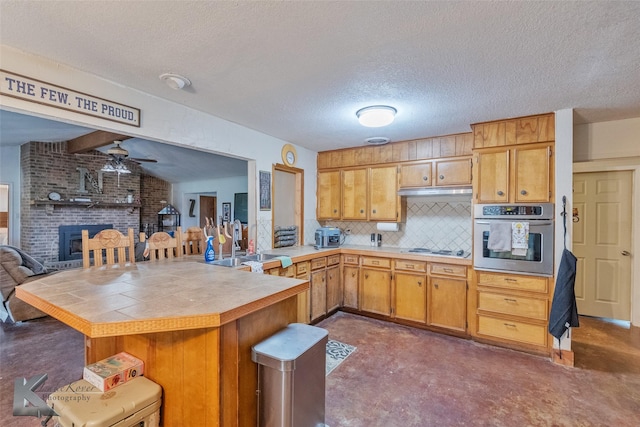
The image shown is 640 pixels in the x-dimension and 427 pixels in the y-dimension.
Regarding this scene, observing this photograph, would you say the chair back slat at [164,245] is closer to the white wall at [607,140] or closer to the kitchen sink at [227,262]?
the kitchen sink at [227,262]

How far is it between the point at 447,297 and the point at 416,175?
1569mm

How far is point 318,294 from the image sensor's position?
3.64 meters

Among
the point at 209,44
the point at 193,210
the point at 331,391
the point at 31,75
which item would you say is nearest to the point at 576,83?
the point at 209,44

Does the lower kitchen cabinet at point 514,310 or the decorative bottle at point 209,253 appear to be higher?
the decorative bottle at point 209,253

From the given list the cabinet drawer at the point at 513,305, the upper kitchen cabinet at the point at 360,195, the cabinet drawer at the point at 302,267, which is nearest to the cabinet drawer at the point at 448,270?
the cabinet drawer at the point at 513,305

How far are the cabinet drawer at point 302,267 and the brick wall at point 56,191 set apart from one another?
542 cm

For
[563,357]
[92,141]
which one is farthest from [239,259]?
[92,141]

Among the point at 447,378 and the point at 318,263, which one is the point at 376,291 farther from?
the point at 447,378

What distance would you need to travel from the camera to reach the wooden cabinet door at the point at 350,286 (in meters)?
3.96

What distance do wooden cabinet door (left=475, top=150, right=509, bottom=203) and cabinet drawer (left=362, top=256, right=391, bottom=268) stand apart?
129 centimetres

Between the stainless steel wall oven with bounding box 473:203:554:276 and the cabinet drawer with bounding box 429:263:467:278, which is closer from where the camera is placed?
the stainless steel wall oven with bounding box 473:203:554:276

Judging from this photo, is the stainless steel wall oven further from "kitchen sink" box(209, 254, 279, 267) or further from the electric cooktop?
"kitchen sink" box(209, 254, 279, 267)

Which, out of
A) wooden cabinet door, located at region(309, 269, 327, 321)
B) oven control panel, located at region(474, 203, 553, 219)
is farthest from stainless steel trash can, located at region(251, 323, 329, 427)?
oven control panel, located at region(474, 203, 553, 219)

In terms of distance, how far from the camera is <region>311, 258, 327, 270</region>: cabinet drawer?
355 cm
